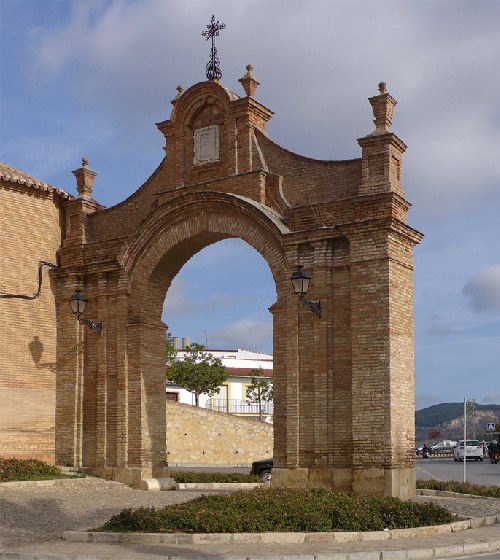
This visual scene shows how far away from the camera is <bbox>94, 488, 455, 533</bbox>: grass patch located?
11047mm

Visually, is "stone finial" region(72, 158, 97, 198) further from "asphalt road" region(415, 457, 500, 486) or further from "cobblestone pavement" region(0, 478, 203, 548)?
"asphalt road" region(415, 457, 500, 486)

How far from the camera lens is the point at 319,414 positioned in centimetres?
1577

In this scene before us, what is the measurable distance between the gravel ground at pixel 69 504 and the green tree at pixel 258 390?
44.9m

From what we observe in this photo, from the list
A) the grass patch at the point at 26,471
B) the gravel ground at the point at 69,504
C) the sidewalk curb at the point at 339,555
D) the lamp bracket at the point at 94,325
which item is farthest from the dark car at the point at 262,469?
the sidewalk curb at the point at 339,555

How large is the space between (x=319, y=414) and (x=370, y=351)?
5.11 ft

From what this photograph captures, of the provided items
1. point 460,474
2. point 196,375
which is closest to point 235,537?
point 460,474

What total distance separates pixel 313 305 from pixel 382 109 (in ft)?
12.8

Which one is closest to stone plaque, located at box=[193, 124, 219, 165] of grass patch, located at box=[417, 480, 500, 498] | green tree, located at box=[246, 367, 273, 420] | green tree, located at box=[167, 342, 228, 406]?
grass patch, located at box=[417, 480, 500, 498]

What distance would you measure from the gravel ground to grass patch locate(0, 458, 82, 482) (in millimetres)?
442

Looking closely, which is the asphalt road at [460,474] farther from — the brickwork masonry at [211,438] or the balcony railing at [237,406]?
the balcony railing at [237,406]

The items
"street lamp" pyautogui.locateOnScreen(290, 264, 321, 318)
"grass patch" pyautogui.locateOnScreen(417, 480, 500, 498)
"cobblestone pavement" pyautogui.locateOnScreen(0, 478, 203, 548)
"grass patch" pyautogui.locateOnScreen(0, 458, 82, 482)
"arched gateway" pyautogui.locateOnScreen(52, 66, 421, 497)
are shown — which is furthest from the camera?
"grass patch" pyautogui.locateOnScreen(417, 480, 500, 498)

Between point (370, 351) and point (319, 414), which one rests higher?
point (370, 351)

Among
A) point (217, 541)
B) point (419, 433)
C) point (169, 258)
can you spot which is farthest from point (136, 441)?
point (419, 433)

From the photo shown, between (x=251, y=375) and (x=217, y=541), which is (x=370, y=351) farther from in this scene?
(x=251, y=375)
